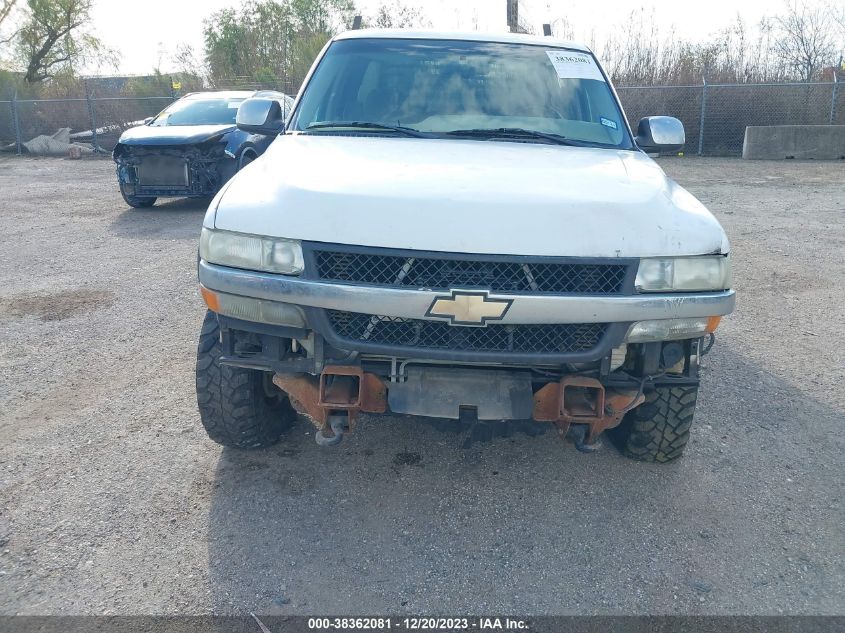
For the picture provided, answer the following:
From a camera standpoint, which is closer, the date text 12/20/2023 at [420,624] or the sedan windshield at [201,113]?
the date text 12/20/2023 at [420,624]

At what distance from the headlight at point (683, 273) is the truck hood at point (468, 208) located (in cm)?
4

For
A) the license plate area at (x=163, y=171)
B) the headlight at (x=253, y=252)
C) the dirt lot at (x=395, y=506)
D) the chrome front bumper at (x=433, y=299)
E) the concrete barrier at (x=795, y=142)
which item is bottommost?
the concrete barrier at (x=795, y=142)

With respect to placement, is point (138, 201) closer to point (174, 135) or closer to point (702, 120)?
point (174, 135)

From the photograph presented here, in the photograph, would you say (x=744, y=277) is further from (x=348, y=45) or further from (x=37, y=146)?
(x=37, y=146)

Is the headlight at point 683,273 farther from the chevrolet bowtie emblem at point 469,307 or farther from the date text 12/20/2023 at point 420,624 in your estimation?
the date text 12/20/2023 at point 420,624

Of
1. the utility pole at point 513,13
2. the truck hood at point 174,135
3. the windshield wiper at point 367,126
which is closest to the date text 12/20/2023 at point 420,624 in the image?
the windshield wiper at point 367,126

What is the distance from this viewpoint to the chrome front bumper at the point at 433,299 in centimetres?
248

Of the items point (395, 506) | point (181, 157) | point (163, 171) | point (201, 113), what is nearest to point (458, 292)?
point (395, 506)

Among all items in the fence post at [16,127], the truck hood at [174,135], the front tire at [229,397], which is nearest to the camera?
the front tire at [229,397]

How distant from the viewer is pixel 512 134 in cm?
361

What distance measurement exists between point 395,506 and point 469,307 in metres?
1.03

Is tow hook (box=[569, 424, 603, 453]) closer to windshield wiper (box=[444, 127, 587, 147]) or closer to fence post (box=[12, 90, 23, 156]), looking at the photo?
windshield wiper (box=[444, 127, 587, 147])

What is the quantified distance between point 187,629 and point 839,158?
19.1 metres

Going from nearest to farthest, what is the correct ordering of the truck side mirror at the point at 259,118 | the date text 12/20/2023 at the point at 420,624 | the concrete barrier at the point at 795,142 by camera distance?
the date text 12/20/2023 at the point at 420,624 < the truck side mirror at the point at 259,118 < the concrete barrier at the point at 795,142
